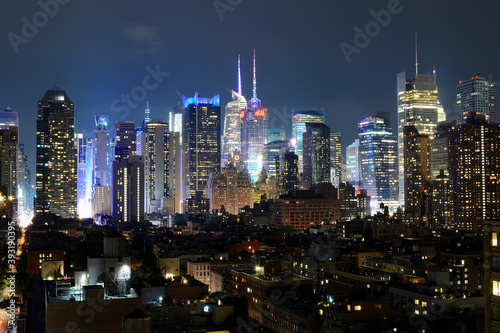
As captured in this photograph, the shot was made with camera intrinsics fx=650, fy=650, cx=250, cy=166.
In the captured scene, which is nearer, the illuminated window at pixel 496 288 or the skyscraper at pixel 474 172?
the illuminated window at pixel 496 288

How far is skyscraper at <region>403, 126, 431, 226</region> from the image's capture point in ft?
553

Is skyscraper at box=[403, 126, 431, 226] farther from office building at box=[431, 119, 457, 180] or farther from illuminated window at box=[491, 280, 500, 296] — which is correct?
illuminated window at box=[491, 280, 500, 296]

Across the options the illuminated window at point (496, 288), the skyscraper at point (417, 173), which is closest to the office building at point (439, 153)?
the skyscraper at point (417, 173)

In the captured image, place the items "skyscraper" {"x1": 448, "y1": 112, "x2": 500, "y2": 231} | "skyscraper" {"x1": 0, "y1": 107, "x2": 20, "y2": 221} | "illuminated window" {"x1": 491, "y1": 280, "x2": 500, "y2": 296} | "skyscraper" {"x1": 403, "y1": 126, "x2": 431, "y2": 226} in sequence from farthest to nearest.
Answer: "skyscraper" {"x1": 403, "y1": 126, "x2": 431, "y2": 226}
"skyscraper" {"x1": 0, "y1": 107, "x2": 20, "y2": 221}
"skyscraper" {"x1": 448, "y1": 112, "x2": 500, "y2": 231}
"illuminated window" {"x1": 491, "y1": 280, "x2": 500, "y2": 296}

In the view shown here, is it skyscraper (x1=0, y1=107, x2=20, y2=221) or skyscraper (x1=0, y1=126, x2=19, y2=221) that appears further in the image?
skyscraper (x1=0, y1=107, x2=20, y2=221)

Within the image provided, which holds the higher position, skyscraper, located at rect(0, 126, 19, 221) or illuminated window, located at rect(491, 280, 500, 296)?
skyscraper, located at rect(0, 126, 19, 221)

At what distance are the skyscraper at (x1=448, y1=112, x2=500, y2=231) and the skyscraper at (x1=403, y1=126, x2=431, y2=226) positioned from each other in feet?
71.3

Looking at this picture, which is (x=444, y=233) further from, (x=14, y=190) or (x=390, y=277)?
(x=14, y=190)

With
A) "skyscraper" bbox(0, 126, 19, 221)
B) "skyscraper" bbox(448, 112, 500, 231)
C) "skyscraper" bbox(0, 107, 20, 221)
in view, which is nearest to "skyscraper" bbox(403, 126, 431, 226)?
"skyscraper" bbox(448, 112, 500, 231)

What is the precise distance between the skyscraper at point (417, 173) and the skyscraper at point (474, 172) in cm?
2173

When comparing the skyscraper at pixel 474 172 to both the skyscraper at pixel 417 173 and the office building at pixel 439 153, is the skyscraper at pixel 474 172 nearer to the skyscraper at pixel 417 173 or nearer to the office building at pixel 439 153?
the skyscraper at pixel 417 173

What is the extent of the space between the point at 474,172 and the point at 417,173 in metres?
37.6

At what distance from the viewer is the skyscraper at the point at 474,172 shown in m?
139

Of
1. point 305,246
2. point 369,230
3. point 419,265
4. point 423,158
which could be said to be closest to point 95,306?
point 419,265
